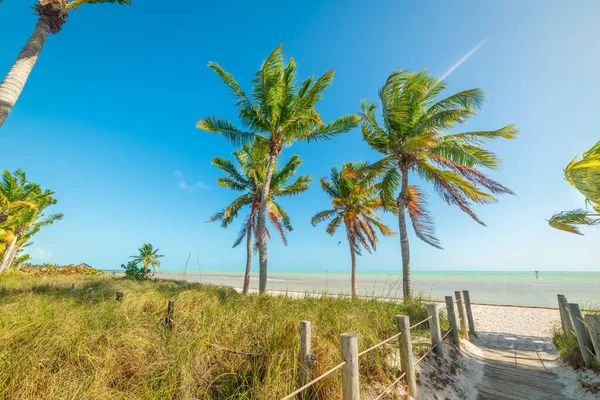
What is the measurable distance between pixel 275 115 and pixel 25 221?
22169mm

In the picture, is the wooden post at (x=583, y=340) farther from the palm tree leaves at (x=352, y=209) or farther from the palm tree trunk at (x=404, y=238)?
the palm tree leaves at (x=352, y=209)

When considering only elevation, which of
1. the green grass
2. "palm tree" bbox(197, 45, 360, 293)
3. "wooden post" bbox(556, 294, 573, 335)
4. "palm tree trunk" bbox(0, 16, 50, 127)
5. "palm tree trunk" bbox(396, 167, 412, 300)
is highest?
"palm tree" bbox(197, 45, 360, 293)

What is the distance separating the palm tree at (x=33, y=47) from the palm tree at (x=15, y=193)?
8.26 meters

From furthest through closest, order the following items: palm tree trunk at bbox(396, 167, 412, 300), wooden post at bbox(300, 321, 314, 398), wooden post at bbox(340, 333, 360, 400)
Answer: palm tree trunk at bbox(396, 167, 412, 300), wooden post at bbox(300, 321, 314, 398), wooden post at bbox(340, 333, 360, 400)

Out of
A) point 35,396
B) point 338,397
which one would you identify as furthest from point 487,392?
point 35,396

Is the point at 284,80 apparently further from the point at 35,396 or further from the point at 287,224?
the point at 35,396

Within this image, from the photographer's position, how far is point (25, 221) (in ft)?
60.2

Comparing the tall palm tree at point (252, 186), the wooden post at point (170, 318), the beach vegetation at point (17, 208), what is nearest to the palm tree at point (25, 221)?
the beach vegetation at point (17, 208)

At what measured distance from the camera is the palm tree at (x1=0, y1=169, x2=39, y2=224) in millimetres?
11982

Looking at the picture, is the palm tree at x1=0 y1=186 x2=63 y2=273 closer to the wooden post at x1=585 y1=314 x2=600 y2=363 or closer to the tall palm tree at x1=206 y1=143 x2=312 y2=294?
the tall palm tree at x1=206 y1=143 x2=312 y2=294

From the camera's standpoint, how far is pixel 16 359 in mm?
2879

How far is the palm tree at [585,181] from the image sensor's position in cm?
555

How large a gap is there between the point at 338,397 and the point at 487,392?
3.62 meters

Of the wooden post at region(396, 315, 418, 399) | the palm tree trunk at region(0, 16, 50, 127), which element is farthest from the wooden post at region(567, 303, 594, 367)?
the palm tree trunk at region(0, 16, 50, 127)
